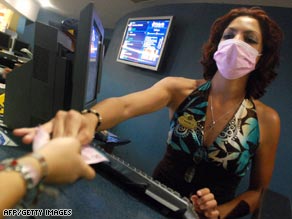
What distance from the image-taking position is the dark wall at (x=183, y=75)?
2067 mm

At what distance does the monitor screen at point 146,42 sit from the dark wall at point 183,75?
0.12 meters

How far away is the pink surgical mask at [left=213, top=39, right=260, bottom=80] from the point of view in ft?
3.51

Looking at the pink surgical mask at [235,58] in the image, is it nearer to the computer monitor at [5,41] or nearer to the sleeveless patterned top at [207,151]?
the sleeveless patterned top at [207,151]

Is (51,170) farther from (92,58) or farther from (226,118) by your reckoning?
(226,118)

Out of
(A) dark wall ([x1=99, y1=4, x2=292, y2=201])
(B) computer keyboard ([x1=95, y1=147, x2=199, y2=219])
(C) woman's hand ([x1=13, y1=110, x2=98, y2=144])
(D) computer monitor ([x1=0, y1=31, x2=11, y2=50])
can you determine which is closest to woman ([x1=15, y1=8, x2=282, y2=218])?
(B) computer keyboard ([x1=95, y1=147, x2=199, y2=219])

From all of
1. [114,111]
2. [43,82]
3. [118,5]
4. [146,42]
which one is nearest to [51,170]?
[114,111]

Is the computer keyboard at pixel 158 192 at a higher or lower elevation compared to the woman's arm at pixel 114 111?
lower

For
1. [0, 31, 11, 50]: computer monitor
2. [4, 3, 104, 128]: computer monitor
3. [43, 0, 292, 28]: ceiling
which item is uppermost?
[43, 0, 292, 28]: ceiling

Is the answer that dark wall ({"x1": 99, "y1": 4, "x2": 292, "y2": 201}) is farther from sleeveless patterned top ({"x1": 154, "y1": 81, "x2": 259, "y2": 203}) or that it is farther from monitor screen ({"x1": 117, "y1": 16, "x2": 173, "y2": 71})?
sleeveless patterned top ({"x1": 154, "y1": 81, "x2": 259, "y2": 203})

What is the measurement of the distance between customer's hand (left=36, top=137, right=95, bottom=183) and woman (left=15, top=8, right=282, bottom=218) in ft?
1.81

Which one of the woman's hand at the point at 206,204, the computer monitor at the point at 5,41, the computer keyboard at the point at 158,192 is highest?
the computer keyboard at the point at 158,192

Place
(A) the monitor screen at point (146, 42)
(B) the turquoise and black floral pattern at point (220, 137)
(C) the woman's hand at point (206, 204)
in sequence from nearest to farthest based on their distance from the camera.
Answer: (C) the woman's hand at point (206, 204) → (B) the turquoise and black floral pattern at point (220, 137) → (A) the monitor screen at point (146, 42)

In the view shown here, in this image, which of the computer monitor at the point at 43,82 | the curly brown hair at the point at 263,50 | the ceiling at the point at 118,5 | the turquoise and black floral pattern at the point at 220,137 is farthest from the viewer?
the ceiling at the point at 118,5

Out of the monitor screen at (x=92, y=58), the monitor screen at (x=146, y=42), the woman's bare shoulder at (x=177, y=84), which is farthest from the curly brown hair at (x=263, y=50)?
the monitor screen at (x=146, y=42)
